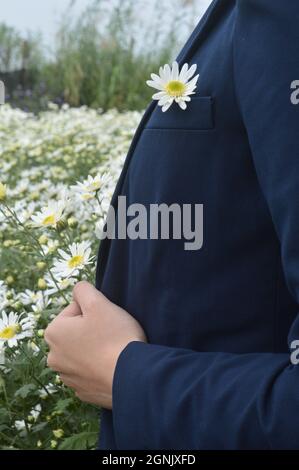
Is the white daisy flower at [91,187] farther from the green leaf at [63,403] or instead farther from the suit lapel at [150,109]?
the suit lapel at [150,109]

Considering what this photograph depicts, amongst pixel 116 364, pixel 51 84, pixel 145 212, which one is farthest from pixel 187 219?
pixel 51 84

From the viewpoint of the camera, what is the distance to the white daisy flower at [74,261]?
5.71 ft

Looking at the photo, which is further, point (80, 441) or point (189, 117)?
point (80, 441)

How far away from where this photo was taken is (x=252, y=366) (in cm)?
102

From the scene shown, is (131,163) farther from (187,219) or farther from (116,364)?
(116,364)

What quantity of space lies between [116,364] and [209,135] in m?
0.29

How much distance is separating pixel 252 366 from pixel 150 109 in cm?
37

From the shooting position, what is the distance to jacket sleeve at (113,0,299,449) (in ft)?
3.09

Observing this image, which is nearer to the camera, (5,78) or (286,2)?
(286,2)

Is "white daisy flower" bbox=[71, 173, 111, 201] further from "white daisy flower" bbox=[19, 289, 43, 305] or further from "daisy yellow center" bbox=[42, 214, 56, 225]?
"white daisy flower" bbox=[19, 289, 43, 305]

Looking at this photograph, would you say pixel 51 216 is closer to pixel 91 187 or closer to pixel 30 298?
pixel 91 187

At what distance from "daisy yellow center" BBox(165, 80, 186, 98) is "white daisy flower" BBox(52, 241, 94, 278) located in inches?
26.3

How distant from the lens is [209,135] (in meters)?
1.05

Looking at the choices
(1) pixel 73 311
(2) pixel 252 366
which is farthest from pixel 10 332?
(2) pixel 252 366
